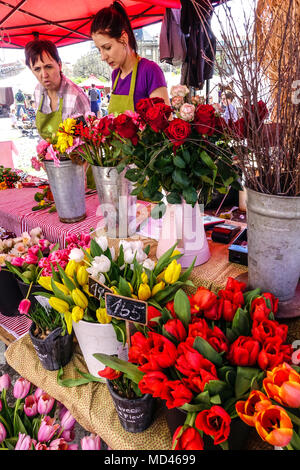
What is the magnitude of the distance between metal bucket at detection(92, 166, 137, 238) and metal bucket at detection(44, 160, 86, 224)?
17cm

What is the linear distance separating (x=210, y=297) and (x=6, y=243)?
98 cm

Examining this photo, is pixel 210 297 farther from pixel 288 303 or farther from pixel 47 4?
pixel 47 4

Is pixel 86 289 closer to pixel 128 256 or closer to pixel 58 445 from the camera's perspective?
pixel 128 256

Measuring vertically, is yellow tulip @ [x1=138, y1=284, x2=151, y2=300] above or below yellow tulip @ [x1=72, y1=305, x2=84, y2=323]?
above

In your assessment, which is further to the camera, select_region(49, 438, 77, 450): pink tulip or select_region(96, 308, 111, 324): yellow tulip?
select_region(96, 308, 111, 324): yellow tulip

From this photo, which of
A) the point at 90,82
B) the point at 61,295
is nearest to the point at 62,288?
the point at 61,295

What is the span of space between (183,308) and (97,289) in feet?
0.71

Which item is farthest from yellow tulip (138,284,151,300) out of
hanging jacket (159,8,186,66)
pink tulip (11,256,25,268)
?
hanging jacket (159,8,186,66)

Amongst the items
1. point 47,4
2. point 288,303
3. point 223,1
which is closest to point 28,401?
point 288,303

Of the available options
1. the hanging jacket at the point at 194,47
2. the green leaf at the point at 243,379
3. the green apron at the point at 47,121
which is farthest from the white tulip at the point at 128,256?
the hanging jacket at the point at 194,47

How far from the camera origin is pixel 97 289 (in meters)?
0.76

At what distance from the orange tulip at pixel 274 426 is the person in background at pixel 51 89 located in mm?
1583

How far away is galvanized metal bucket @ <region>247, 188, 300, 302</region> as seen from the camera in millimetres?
655

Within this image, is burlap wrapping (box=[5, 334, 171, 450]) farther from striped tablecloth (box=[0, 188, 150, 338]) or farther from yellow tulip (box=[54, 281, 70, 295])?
striped tablecloth (box=[0, 188, 150, 338])
